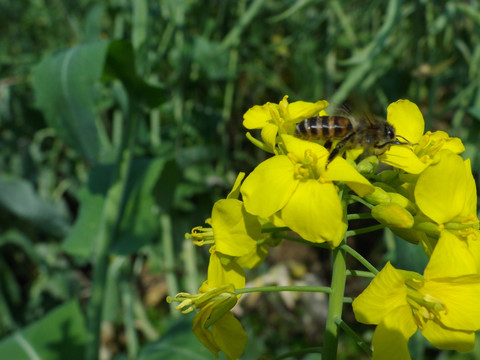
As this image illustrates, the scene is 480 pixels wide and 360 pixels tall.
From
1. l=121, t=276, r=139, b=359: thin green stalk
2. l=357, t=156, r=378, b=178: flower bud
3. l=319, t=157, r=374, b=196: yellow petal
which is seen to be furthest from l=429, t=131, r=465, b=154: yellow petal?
l=121, t=276, r=139, b=359: thin green stalk

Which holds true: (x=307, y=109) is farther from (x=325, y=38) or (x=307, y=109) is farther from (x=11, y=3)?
(x=11, y=3)

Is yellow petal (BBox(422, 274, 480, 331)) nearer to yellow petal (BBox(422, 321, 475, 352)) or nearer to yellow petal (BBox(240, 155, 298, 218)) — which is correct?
yellow petal (BBox(422, 321, 475, 352))

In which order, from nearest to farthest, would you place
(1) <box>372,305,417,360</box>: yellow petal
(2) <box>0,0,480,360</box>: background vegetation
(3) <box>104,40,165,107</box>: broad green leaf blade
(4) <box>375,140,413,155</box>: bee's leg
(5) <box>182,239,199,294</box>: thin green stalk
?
(1) <box>372,305,417,360</box>: yellow petal
(4) <box>375,140,413,155</box>: bee's leg
(3) <box>104,40,165,107</box>: broad green leaf blade
(2) <box>0,0,480,360</box>: background vegetation
(5) <box>182,239,199,294</box>: thin green stalk

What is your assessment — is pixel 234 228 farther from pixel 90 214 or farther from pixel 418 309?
pixel 90 214

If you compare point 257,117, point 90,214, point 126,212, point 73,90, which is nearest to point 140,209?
point 126,212

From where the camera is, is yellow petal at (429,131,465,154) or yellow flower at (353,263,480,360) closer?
yellow flower at (353,263,480,360)

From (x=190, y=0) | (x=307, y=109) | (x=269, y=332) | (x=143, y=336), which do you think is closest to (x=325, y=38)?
(x=190, y=0)

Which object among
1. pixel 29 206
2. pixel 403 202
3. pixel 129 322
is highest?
pixel 403 202
